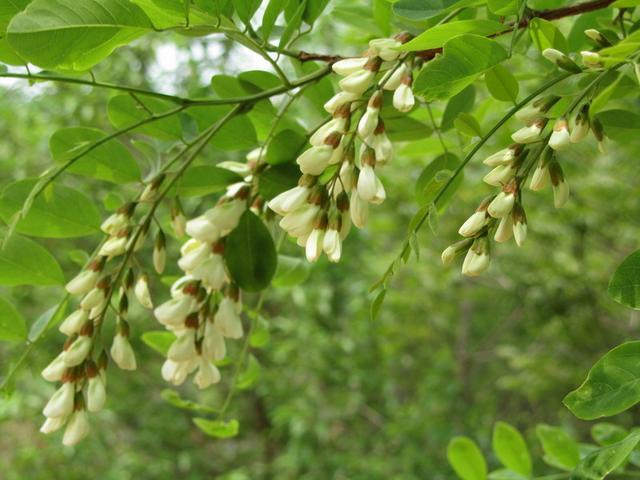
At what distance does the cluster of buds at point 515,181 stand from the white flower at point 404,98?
1.7 inches

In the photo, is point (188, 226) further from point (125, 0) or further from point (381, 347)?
point (381, 347)

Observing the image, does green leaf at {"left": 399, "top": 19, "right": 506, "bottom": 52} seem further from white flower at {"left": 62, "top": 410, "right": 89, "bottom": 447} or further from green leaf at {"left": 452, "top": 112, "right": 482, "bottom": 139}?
white flower at {"left": 62, "top": 410, "right": 89, "bottom": 447}

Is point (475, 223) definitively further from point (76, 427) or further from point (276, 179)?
point (76, 427)

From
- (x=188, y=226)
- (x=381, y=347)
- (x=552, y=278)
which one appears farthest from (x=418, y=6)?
(x=381, y=347)

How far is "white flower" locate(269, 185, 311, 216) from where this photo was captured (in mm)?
411

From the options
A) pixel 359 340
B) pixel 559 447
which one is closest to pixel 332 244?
pixel 559 447

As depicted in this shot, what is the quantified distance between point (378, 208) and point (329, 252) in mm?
2628

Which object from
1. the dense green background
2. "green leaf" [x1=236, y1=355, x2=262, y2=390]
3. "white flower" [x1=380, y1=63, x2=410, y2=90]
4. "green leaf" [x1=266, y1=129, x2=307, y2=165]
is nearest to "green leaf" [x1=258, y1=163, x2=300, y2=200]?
"green leaf" [x1=266, y1=129, x2=307, y2=165]

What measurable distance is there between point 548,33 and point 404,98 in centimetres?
8

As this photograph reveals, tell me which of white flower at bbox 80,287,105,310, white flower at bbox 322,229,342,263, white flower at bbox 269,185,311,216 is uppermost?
white flower at bbox 269,185,311,216

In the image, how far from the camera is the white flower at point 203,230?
468 mm

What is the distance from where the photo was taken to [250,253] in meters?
0.48

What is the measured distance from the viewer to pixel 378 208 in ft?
9.89

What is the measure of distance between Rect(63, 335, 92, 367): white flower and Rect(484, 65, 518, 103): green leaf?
27cm
